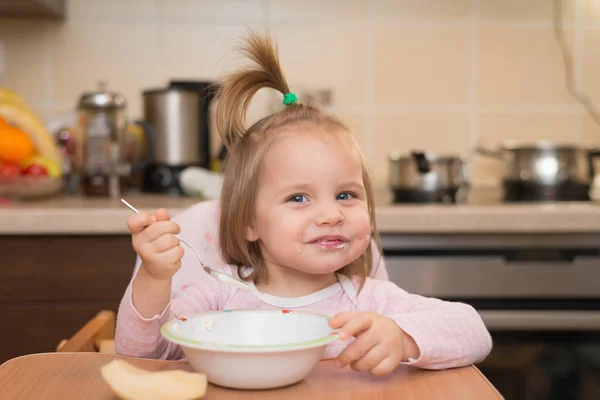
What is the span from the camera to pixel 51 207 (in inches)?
72.9

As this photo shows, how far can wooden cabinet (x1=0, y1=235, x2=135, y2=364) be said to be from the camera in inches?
71.6

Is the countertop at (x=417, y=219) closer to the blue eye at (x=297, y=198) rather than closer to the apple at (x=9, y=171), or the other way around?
the apple at (x=9, y=171)

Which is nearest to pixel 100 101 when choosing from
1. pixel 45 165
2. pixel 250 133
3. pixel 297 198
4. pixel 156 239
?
pixel 45 165

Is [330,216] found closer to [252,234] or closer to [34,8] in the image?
[252,234]

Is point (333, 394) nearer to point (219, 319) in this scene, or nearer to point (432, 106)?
point (219, 319)

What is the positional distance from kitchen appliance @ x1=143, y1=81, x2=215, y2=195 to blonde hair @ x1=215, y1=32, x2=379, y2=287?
103cm

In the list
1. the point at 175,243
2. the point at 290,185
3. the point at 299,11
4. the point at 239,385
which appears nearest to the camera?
the point at 239,385

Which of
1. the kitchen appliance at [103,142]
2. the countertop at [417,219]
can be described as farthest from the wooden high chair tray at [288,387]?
the kitchen appliance at [103,142]

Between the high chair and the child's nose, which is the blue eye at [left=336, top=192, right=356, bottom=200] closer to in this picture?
the child's nose

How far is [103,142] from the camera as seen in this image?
6.88ft

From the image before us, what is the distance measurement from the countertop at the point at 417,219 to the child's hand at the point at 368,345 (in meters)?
0.95

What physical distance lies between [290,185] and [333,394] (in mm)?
347

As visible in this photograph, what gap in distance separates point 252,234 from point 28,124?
44.1 inches

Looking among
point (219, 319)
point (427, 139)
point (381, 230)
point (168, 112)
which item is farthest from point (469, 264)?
point (219, 319)
